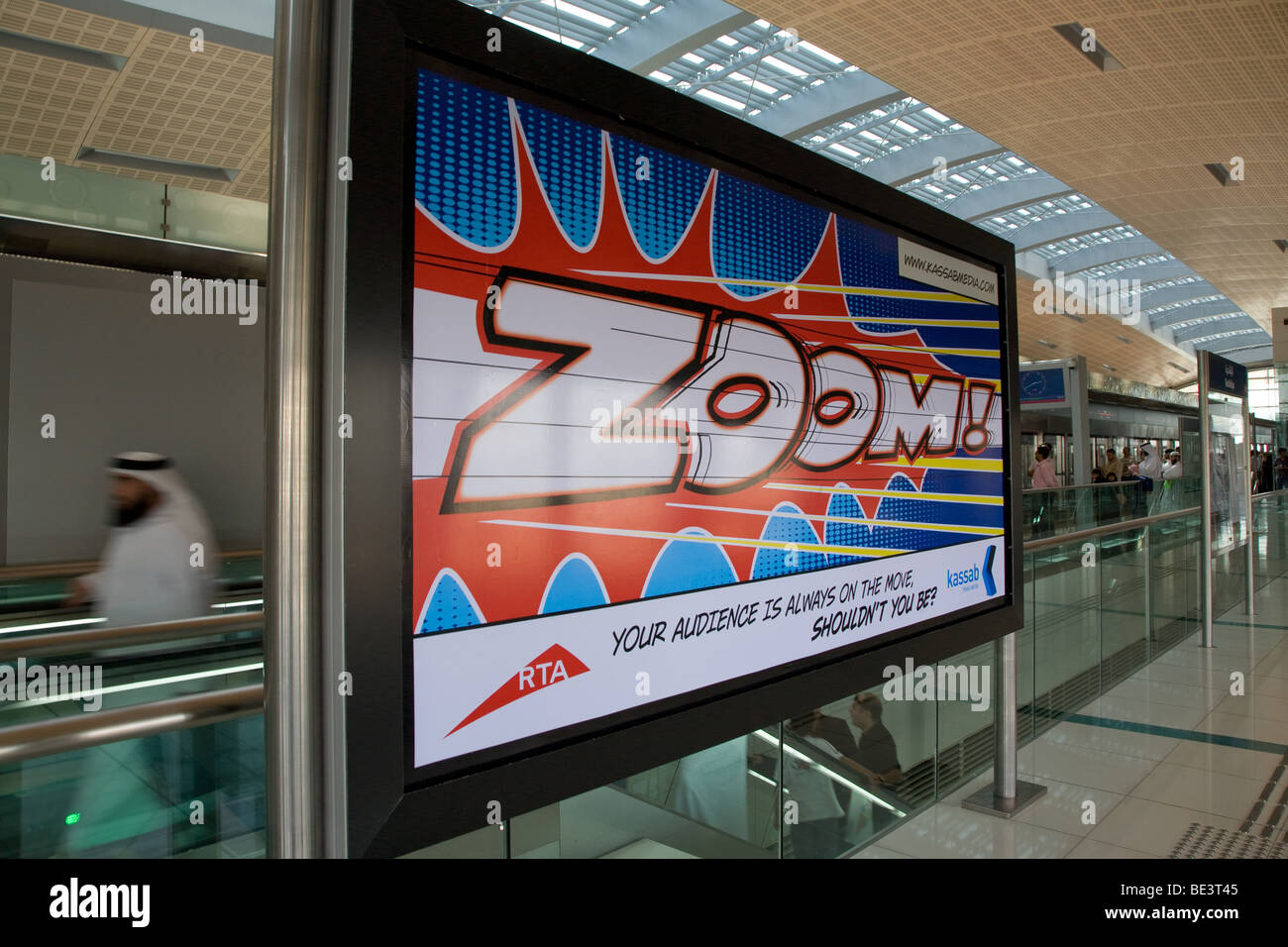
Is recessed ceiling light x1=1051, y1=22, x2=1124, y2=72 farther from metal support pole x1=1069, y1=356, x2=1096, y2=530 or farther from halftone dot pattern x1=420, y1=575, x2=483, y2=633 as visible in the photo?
halftone dot pattern x1=420, y1=575, x2=483, y2=633

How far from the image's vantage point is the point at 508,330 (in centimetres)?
142

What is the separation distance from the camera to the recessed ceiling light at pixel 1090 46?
35.1ft

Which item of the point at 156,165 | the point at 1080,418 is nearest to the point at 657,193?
the point at 1080,418

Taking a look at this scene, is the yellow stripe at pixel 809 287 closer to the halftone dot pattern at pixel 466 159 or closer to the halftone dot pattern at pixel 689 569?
the halftone dot pattern at pixel 466 159

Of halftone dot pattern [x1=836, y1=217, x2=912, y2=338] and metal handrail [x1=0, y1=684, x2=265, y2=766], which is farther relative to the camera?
halftone dot pattern [x1=836, y1=217, x2=912, y2=338]

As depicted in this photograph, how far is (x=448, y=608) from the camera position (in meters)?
1.33

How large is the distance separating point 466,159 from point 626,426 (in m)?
0.55

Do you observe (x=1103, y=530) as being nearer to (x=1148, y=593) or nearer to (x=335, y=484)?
(x=1148, y=593)

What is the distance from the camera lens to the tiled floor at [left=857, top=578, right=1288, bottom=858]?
11.5 ft

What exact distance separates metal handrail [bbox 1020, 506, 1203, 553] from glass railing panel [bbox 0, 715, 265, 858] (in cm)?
302

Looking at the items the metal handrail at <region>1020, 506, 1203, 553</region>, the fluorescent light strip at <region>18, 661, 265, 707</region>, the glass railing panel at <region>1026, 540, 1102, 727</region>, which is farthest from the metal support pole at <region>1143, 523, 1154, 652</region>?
the fluorescent light strip at <region>18, 661, 265, 707</region>

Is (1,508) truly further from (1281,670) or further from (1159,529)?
(1281,670)

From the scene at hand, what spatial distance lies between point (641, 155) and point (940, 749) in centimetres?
331

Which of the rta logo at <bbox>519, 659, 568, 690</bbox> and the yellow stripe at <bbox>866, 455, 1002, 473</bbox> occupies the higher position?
the yellow stripe at <bbox>866, 455, 1002, 473</bbox>
